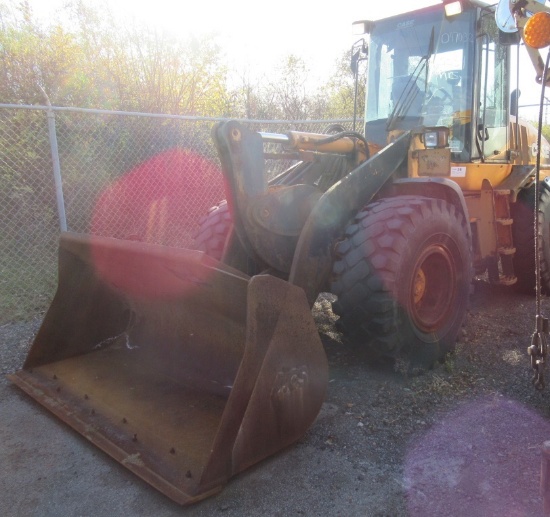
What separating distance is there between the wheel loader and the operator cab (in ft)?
0.06

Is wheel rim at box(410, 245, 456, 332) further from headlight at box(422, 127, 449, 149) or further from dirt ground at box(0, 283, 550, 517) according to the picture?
headlight at box(422, 127, 449, 149)

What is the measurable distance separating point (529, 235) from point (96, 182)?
5.25 meters

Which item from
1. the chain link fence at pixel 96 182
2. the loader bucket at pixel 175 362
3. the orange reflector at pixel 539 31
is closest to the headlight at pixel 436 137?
the orange reflector at pixel 539 31

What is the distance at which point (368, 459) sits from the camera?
284 centimetres

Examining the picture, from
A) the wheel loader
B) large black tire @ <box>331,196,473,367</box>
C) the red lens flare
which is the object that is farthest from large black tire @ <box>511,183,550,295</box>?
the red lens flare

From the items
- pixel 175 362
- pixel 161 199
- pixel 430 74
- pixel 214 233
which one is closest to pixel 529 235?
pixel 430 74

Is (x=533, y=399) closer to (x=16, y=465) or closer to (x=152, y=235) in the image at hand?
(x=16, y=465)

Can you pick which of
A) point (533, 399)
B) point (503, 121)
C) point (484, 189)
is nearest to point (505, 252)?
point (484, 189)

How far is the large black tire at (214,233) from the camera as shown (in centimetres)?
445

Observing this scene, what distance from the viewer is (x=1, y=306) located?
223 inches

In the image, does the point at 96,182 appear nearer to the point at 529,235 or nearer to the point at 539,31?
the point at 529,235

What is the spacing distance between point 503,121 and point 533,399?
2.84m

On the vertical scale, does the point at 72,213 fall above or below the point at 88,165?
below

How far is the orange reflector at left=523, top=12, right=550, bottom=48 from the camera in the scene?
2.31m
